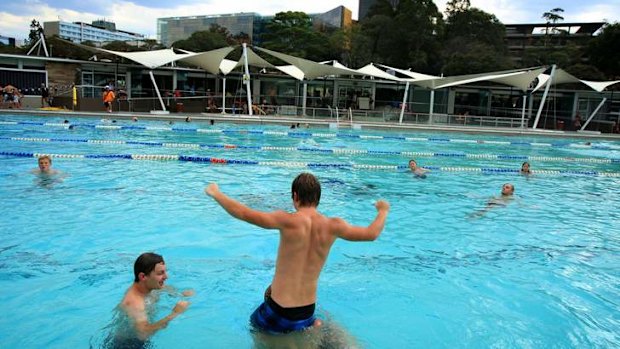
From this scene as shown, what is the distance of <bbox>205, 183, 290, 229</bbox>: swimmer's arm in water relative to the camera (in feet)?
8.91

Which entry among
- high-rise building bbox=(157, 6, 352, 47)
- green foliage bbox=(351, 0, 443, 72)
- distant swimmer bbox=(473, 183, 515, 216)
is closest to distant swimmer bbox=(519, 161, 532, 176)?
distant swimmer bbox=(473, 183, 515, 216)

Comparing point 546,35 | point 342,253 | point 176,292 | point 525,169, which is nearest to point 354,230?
point 176,292

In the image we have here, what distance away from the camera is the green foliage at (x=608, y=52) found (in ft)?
127

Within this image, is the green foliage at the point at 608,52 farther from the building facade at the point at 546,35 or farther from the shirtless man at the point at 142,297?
the shirtless man at the point at 142,297

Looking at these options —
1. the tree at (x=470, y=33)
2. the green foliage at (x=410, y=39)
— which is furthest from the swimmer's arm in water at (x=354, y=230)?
the green foliage at (x=410, y=39)

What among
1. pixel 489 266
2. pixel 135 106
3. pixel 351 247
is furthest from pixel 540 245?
pixel 135 106

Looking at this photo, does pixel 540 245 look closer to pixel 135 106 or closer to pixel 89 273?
pixel 89 273

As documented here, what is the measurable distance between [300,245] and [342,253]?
374 centimetres

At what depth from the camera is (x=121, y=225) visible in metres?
7.38

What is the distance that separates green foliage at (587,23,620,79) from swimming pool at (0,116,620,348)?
31.1m

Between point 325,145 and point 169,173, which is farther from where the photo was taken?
point 325,145

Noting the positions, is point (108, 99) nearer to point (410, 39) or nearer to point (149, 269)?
point (149, 269)

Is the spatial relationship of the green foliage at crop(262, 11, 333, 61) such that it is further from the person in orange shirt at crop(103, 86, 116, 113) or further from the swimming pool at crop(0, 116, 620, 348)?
the swimming pool at crop(0, 116, 620, 348)

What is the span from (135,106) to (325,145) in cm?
1387
